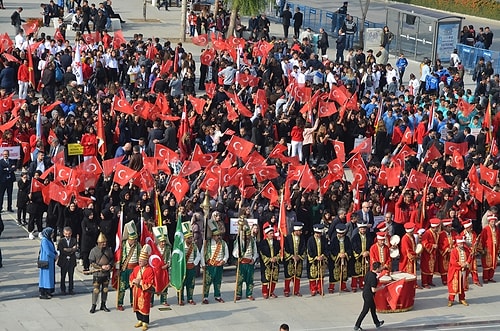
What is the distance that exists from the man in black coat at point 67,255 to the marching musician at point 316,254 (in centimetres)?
443

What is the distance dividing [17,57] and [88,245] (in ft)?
44.0

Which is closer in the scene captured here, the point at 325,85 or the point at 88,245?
the point at 88,245

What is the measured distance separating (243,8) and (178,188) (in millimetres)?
21747

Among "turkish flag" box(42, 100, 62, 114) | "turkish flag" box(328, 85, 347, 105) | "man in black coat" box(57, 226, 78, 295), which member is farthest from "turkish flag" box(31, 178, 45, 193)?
"turkish flag" box(328, 85, 347, 105)

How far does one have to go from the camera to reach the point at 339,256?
26094mm

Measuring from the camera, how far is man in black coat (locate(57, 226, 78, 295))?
25.1 m

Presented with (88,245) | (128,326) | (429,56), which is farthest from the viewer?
(429,56)

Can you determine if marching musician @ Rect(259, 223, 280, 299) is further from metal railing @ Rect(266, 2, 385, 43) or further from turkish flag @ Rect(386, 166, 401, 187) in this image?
metal railing @ Rect(266, 2, 385, 43)

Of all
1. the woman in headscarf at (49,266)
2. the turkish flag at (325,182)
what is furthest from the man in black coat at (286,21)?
the woman in headscarf at (49,266)

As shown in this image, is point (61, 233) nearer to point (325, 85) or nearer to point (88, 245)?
point (88, 245)

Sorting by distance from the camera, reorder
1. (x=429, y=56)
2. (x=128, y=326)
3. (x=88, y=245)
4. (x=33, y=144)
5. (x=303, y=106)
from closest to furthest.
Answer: (x=128, y=326) < (x=88, y=245) < (x=33, y=144) < (x=303, y=106) < (x=429, y=56)

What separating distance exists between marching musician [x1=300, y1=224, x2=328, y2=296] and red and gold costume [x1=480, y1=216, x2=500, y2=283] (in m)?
3.53

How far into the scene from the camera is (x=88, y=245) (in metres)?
26.0

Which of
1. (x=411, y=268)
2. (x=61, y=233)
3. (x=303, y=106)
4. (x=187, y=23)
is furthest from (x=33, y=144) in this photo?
(x=187, y=23)
